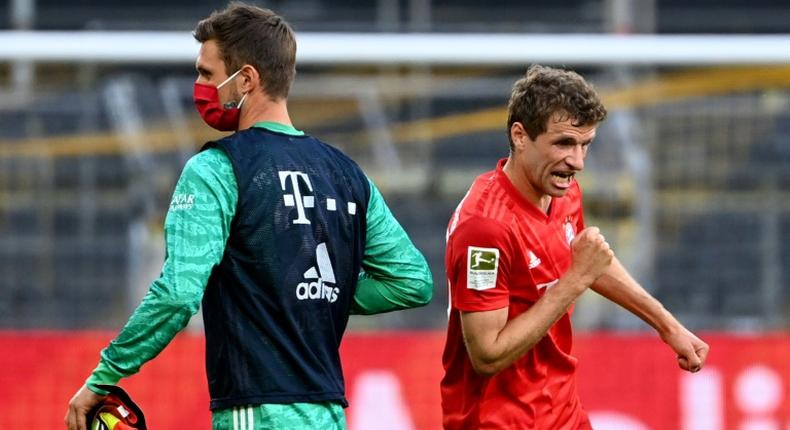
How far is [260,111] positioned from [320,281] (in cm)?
50

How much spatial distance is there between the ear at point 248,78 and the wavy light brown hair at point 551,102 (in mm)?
829

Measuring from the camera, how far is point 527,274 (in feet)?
13.6

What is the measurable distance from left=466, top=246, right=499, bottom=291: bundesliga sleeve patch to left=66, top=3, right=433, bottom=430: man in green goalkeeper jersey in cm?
33

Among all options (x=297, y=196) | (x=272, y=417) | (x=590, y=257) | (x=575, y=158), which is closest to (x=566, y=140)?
(x=575, y=158)

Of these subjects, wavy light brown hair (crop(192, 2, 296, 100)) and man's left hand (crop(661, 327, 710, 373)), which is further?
man's left hand (crop(661, 327, 710, 373))

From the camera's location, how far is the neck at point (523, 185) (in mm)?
4223

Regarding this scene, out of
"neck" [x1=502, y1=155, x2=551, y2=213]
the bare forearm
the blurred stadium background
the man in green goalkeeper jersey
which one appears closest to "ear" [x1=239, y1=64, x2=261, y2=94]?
the man in green goalkeeper jersey

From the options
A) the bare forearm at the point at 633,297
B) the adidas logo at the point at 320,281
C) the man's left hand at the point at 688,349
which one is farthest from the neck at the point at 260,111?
the man's left hand at the point at 688,349

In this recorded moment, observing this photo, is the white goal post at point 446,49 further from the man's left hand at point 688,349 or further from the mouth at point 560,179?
the mouth at point 560,179

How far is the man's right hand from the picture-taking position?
156 inches

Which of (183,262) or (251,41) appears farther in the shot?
(251,41)

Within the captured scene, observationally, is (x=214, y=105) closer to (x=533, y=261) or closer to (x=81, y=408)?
(x=81, y=408)

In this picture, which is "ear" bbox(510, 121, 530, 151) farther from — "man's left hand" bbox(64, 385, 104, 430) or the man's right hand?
"man's left hand" bbox(64, 385, 104, 430)

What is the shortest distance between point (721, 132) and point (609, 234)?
98 centimetres
